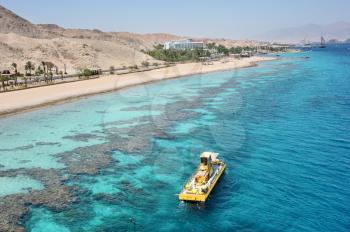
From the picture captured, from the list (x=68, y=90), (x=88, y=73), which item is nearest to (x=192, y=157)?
(x=68, y=90)

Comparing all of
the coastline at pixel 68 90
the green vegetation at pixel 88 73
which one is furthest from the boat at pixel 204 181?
the green vegetation at pixel 88 73

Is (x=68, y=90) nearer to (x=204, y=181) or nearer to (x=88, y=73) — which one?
(x=88, y=73)

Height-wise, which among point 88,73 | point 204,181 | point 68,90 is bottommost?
point 204,181

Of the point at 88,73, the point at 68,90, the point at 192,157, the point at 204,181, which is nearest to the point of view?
the point at 204,181

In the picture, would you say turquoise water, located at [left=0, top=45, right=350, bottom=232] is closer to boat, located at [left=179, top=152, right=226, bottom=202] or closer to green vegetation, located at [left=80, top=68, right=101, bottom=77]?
boat, located at [left=179, top=152, right=226, bottom=202]

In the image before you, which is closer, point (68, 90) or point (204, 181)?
point (204, 181)

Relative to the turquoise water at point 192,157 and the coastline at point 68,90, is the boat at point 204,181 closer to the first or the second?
the turquoise water at point 192,157

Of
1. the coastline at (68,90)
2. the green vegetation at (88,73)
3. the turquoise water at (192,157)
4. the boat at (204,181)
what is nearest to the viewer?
the turquoise water at (192,157)
